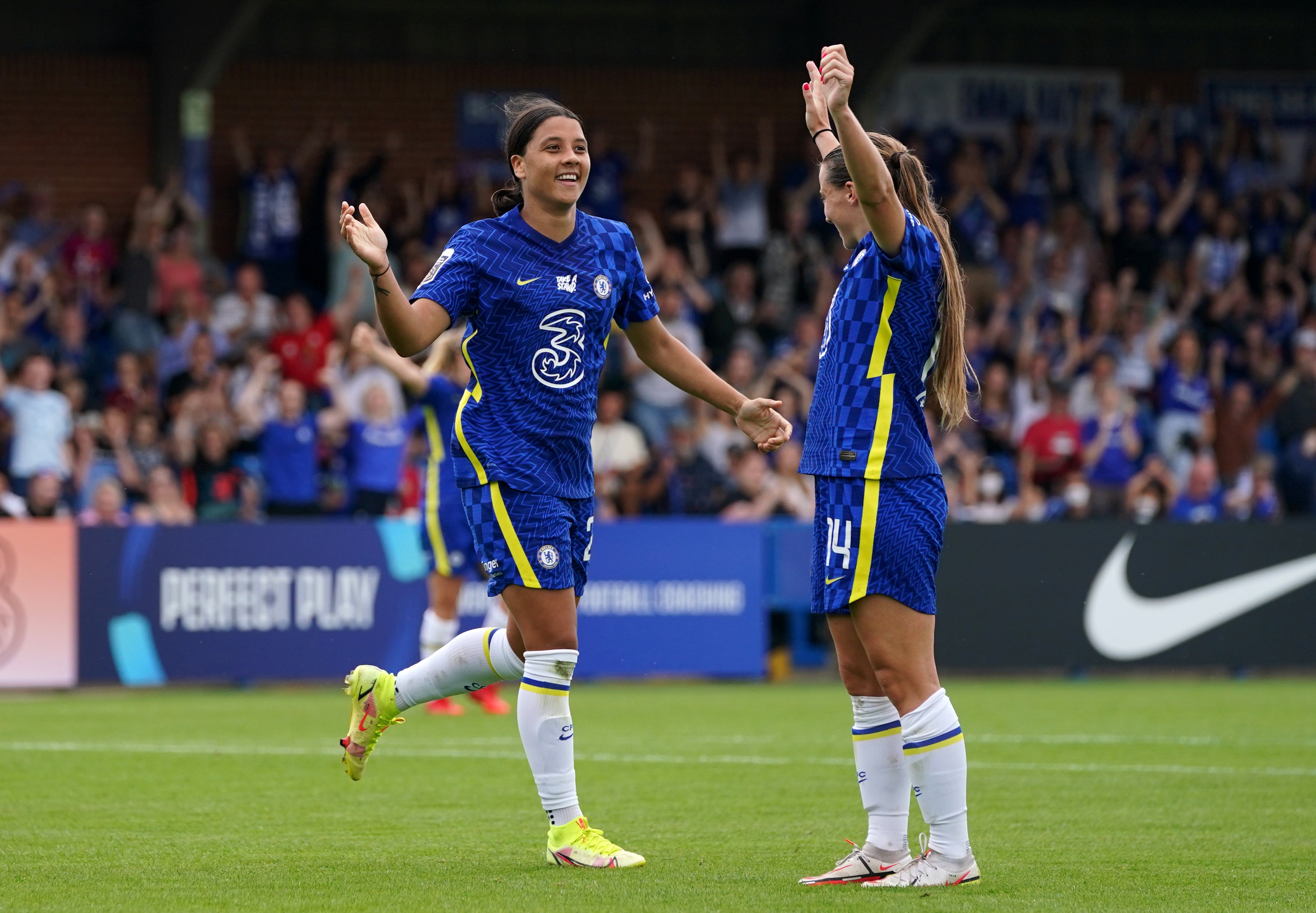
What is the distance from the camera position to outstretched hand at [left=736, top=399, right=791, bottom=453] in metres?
5.84


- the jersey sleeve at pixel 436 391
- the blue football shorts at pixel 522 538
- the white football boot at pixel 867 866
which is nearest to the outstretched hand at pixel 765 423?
the blue football shorts at pixel 522 538

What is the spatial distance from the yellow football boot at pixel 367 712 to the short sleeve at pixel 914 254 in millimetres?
2169

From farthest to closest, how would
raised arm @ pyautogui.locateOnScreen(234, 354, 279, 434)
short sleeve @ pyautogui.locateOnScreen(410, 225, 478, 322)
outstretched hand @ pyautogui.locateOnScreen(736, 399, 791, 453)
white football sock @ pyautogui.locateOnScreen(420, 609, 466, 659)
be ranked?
raised arm @ pyautogui.locateOnScreen(234, 354, 279, 434)
white football sock @ pyautogui.locateOnScreen(420, 609, 466, 659)
outstretched hand @ pyautogui.locateOnScreen(736, 399, 791, 453)
short sleeve @ pyautogui.locateOnScreen(410, 225, 478, 322)

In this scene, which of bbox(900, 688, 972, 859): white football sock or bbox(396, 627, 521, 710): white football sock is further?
bbox(396, 627, 521, 710): white football sock

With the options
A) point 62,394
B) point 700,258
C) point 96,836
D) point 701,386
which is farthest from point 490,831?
point 700,258

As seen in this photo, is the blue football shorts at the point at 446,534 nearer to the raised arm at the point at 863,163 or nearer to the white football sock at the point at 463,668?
the white football sock at the point at 463,668

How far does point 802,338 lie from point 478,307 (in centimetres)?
1285

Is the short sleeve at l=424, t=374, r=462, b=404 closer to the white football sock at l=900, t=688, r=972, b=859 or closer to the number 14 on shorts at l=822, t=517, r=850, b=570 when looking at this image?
the number 14 on shorts at l=822, t=517, r=850, b=570

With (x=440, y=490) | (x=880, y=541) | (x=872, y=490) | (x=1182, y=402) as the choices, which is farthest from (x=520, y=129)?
(x=1182, y=402)

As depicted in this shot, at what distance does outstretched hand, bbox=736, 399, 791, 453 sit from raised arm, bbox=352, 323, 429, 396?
4749 mm

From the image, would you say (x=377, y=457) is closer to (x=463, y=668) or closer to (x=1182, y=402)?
(x=1182, y=402)

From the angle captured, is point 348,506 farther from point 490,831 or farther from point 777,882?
point 777,882

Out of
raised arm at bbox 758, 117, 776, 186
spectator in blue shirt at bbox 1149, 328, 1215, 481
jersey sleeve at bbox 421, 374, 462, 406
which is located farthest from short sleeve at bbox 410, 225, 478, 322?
raised arm at bbox 758, 117, 776, 186

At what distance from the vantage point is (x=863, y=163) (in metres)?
5.05
